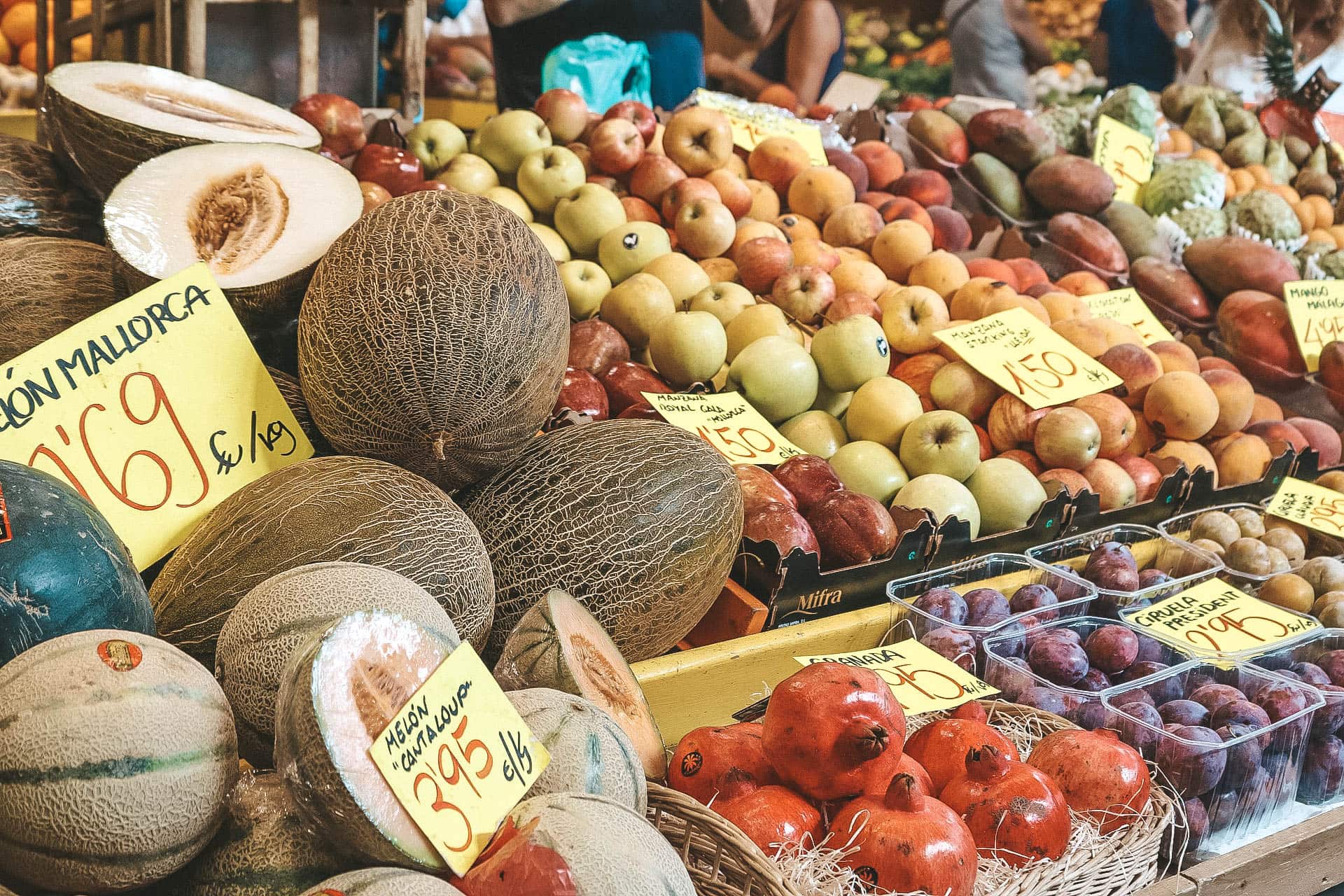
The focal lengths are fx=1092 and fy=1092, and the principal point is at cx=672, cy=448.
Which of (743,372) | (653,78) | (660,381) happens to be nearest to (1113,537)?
(743,372)

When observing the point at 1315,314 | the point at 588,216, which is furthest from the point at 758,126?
the point at 1315,314

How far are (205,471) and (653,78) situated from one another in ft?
10.8

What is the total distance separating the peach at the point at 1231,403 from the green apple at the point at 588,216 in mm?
1610

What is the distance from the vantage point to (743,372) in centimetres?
254

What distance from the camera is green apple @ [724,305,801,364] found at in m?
2.66

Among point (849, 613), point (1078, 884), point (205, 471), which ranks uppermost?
point (205, 471)

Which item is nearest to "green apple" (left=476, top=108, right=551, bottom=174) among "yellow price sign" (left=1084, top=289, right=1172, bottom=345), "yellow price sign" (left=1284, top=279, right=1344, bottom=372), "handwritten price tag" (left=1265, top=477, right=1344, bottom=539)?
"yellow price sign" (left=1084, top=289, right=1172, bottom=345)

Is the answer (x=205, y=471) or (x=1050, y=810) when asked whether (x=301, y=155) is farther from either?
(x=1050, y=810)

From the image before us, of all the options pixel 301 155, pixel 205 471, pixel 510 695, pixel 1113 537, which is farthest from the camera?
pixel 1113 537

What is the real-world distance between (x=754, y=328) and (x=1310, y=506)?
139cm

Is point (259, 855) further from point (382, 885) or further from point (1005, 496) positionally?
point (1005, 496)

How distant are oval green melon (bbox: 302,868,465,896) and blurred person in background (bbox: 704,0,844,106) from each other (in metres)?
5.90

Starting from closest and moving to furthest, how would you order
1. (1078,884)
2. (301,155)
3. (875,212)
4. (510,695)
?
1. (510,695)
2. (1078,884)
3. (301,155)
4. (875,212)

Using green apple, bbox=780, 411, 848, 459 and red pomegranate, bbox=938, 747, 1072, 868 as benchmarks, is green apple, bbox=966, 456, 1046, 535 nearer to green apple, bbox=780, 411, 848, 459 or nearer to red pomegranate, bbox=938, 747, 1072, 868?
green apple, bbox=780, 411, 848, 459
